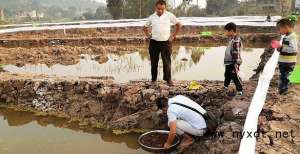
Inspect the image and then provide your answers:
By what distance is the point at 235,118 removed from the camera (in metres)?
5.34

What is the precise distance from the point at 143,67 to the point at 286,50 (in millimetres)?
5837

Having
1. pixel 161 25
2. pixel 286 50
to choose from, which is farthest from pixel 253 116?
pixel 161 25

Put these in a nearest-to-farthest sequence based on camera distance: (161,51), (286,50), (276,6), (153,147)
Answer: (153,147), (286,50), (161,51), (276,6)

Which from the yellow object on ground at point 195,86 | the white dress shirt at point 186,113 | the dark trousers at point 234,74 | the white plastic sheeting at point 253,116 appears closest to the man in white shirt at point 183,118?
the white dress shirt at point 186,113

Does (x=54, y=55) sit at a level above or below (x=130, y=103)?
above

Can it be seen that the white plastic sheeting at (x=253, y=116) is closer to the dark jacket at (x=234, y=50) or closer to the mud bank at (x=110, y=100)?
the mud bank at (x=110, y=100)

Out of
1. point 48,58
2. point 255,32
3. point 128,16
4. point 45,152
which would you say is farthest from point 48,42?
point 128,16

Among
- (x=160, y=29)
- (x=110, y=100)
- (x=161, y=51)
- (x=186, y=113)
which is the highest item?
(x=160, y=29)

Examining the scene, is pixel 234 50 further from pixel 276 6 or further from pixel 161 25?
pixel 276 6

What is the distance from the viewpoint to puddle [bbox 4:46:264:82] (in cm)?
992

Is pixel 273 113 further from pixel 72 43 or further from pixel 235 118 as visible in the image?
pixel 72 43

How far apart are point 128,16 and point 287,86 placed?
31.1 metres

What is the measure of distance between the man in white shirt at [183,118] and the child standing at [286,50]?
63.1 inches

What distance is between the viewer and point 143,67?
1116 cm
